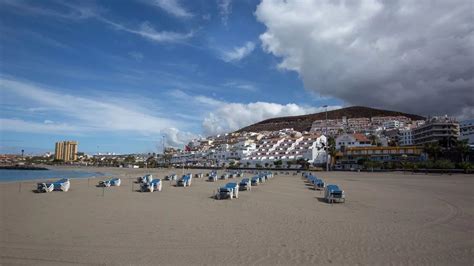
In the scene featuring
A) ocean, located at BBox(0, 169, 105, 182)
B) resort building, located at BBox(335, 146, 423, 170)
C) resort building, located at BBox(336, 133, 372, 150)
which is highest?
resort building, located at BBox(336, 133, 372, 150)

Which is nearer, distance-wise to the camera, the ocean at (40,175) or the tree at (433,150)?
the ocean at (40,175)

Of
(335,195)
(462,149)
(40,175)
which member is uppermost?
(462,149)

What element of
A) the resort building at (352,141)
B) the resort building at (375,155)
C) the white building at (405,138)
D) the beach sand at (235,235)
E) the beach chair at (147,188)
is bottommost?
the beach sand at (235,235)

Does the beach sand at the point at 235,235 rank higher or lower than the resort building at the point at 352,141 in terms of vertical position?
lower

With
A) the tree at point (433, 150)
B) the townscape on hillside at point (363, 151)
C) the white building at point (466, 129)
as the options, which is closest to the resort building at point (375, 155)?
the townscape on hillside at point (363, 151)

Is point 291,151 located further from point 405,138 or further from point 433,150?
point 433,150

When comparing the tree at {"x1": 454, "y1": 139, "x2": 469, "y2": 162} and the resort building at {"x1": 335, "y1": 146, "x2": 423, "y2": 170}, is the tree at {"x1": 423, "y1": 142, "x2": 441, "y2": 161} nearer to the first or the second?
the tree at {"x1": 454, "y1": 139, "x2": 469, "y2": 162}

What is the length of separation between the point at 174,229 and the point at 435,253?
6.44 metres

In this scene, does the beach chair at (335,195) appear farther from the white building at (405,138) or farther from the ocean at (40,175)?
the white building at (405,138)

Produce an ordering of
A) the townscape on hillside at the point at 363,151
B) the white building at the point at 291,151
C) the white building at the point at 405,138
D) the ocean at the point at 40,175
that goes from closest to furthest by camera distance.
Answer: the ocean at the point at 40,175
the townscape on hillside at the point at 363,151
the white building at the point at 291,151
the white building at the point at 405,138

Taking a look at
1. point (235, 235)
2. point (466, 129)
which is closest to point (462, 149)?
point (466, 129)

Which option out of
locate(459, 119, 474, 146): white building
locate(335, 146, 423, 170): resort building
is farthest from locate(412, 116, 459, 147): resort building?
locate(335, 146, 423, 170): resort building

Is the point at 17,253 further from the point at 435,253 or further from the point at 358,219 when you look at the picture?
the point at 358,219

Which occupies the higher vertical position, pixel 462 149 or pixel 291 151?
pixel 291 151
